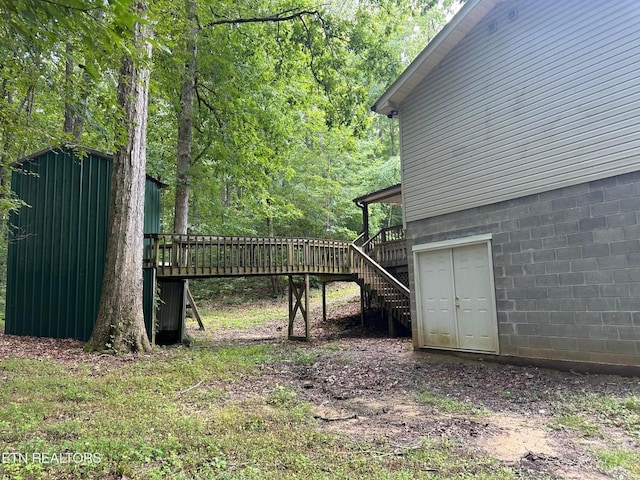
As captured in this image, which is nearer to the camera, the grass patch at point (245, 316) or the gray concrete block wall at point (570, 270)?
the gray concrete block wall at point (570, 270)

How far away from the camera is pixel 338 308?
16891 millimetres

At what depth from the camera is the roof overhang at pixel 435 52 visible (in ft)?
24.6

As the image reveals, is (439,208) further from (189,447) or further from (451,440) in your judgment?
(189,447)

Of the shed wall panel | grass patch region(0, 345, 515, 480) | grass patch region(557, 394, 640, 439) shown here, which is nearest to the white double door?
the shed wall panel

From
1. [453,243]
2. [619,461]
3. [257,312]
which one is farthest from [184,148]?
[619,461]

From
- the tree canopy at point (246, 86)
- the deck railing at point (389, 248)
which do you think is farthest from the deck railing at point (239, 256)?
the deck railing at point (389, 248)

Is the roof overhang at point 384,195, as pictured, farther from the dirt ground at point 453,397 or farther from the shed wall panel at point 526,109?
the dirt ground at point 453,397

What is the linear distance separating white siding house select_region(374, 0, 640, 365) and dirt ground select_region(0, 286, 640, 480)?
0.72 meters

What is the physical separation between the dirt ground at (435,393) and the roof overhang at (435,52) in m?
5.45

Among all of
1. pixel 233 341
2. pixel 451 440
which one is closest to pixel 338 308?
pixel 233 341

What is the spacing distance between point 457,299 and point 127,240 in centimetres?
647

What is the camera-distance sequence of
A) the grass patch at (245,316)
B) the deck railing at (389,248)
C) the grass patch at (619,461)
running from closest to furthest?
the grass patch at (619,461), the deck railing at (389,248), the grass patch at (245,316)

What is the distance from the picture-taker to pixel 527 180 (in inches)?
272

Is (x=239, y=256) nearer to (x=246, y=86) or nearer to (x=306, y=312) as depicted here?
(x=306, y=312)
